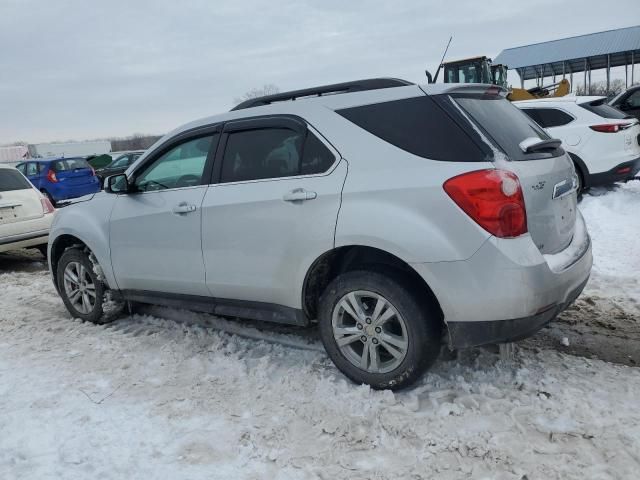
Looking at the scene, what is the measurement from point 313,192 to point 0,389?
2.49 m

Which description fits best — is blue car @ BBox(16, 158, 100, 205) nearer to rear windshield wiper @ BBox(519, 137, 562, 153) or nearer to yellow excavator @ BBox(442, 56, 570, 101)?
yellow excavator @ BBox(442, 56, 570, 101)

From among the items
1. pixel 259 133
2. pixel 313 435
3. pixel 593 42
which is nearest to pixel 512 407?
pixel 313 435

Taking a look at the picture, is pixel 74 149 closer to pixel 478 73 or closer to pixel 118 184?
pixel 478 73

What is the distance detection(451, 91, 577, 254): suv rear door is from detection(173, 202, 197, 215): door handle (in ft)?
6.42

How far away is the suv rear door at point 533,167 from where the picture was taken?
276 cm

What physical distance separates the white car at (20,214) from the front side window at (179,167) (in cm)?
396

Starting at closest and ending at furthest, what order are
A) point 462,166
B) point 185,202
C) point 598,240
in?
point 462,166, point 185,202, point 598,240

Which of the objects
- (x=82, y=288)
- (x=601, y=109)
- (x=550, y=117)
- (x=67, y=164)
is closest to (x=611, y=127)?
(x=601, y=109)

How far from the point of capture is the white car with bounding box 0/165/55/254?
7051 millimetres

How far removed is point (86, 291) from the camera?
4711 millimetres

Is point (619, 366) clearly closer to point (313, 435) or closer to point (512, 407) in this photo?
point (512, 407)

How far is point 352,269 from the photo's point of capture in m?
3.15

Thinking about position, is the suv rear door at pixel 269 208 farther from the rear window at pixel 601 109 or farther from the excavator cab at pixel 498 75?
the excavator cab at pixel 498 75

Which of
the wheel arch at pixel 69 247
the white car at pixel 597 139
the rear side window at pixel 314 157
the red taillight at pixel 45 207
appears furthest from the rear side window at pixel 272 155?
the white car at pixel 597 139
